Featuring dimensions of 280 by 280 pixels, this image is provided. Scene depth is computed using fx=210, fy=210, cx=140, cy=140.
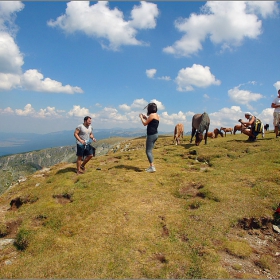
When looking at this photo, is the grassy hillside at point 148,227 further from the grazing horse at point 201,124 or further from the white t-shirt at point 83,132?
the grazing horse at point 201,124

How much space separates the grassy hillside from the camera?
6262mm

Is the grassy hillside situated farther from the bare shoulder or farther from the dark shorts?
the bare shoulder

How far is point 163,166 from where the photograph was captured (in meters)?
15.7

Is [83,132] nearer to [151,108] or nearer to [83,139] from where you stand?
[83,139]

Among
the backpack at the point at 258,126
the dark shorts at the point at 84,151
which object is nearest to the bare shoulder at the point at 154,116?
the dark shorts at the point at 84,151

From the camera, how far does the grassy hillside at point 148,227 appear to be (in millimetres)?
6262

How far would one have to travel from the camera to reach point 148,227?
26.4 ft

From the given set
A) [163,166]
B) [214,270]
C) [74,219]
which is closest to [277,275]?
[214,270]

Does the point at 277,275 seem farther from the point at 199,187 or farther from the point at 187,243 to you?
the point at 199,187

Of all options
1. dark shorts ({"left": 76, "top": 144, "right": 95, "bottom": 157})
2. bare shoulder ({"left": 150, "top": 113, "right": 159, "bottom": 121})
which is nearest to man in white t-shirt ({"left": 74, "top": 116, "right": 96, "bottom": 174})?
dark shorts ({"left": 76, "top": 144, "right": 95, "bottom": 157})

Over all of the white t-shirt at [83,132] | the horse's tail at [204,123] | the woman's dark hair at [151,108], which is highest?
the woman's dark hair at [151,108]

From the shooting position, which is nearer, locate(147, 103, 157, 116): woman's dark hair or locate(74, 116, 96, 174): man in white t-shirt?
locate(147, 103, 157, 116): woman's dark hair

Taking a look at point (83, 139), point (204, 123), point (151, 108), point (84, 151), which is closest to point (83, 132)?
point (83, 139)

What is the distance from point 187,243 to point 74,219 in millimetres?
4658
